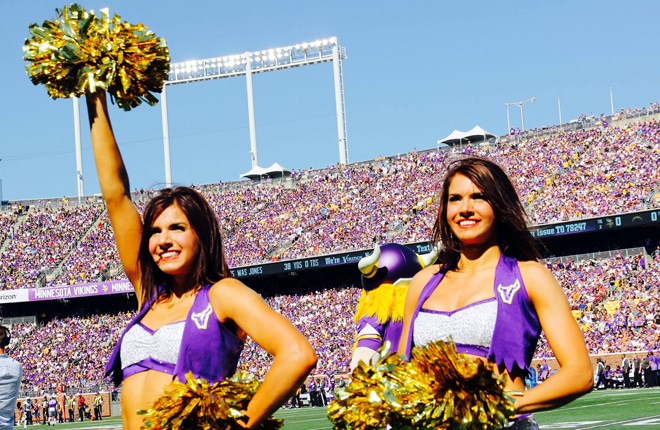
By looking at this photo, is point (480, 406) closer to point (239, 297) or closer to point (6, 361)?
point (239, 297)

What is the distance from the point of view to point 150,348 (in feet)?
10.6

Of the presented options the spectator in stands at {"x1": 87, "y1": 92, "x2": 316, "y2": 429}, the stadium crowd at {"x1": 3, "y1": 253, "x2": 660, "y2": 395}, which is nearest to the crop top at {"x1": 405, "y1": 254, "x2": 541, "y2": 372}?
the spectator in stands at {"x1": 87, "y1": 92, "x2": 316, "y2": 429}

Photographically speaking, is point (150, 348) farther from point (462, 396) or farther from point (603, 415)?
point (603, 415)

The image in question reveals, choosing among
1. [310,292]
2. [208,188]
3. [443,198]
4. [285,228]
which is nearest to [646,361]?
[310,292]

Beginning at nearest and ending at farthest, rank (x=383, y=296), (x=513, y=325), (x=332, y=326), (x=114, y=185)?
(x=513, y=325) → (x=114, y=185) → (x=383, y=296) → (x=332, y=326)

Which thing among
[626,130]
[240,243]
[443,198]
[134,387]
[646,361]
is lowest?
[646,361]

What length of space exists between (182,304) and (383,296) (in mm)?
3270

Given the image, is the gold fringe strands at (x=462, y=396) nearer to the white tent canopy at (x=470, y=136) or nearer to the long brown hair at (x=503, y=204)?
the long brown hair at (x=503, y=204)

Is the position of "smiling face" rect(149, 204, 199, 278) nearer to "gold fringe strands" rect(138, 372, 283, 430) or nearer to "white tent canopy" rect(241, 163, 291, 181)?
"gold fringe strands" rect(138, 372, 283, 430)

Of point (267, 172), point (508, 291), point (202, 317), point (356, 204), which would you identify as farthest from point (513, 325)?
point (267, 172)

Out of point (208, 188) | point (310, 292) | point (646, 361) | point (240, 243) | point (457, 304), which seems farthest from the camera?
point (208, 188)

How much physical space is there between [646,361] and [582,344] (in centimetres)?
2289

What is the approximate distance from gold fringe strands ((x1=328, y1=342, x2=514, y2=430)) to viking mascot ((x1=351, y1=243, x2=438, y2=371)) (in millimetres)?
3272

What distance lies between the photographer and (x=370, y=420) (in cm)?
284
